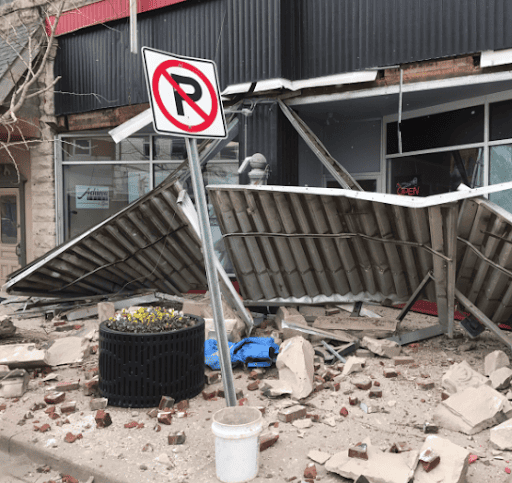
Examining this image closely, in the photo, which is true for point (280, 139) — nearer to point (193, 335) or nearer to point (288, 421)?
point (193, 335)

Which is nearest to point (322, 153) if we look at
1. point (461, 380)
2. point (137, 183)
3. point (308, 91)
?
point (308, 91)

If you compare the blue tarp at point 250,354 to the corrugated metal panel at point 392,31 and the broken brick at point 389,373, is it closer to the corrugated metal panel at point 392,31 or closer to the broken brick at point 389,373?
the broken brick at point 389,373

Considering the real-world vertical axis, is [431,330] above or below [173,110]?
below

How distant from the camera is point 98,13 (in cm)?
1148

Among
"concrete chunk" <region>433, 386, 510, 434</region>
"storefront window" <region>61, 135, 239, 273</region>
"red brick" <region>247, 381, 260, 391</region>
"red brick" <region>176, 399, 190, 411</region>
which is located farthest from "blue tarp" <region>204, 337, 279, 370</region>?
"storefront window" <region>61, 135, 239, 273</region>

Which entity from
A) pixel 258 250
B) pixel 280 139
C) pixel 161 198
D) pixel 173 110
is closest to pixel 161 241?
pixel 161 198

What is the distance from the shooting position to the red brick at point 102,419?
4.64 m

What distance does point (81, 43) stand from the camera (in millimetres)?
11781

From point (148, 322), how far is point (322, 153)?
477 centimetres

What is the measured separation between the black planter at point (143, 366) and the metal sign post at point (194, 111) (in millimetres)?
1167

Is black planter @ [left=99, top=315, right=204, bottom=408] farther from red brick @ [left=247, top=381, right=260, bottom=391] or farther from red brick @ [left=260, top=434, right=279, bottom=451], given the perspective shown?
red brick @ [left=260, top=434, right=279, bottom=451]

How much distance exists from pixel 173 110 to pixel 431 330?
471 centimetres

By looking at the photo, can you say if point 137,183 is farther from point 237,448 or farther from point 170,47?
point 237,448

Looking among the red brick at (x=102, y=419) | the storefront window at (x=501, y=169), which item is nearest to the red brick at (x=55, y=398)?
the red brick at (x=102, y=419)
